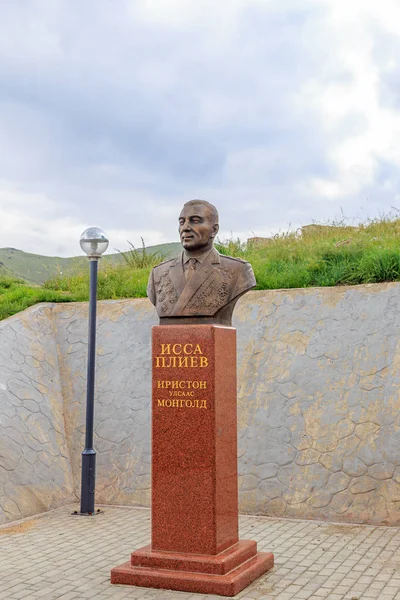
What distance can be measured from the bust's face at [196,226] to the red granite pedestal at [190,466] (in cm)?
75

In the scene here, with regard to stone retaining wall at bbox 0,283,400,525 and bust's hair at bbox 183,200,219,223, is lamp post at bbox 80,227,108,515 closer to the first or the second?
stone retaining wall at bbox 0,283,400,525

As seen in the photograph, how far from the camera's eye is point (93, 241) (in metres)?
9.26

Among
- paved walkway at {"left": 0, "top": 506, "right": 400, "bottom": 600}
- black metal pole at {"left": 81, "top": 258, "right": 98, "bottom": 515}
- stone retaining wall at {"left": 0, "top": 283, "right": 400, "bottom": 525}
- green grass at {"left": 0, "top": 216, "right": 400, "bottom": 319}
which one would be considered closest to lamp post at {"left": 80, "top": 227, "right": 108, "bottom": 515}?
black metal pole at {"left": 81, "top": 258, "right": 98, "bottom": 515}

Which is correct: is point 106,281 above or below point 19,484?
above

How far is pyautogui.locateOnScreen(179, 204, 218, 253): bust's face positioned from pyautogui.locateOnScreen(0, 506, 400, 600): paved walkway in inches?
114

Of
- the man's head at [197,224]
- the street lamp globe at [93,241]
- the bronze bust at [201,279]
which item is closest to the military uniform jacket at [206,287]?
the bronze bust at [201,279]

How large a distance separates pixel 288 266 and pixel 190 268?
5.58 meters

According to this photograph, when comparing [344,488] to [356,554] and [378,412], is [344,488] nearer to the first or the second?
[378,412]

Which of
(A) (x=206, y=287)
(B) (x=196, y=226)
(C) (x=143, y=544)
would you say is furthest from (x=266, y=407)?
(B) (x=196, y=226)

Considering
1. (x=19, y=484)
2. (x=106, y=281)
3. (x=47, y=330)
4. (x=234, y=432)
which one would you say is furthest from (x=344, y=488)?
(x=106, y=281)

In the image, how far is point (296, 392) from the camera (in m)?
9.30

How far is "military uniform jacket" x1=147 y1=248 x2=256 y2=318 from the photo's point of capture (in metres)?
6.29

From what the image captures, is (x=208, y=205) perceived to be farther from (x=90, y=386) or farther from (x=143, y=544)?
(x=90, y=386)

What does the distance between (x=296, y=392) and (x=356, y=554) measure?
2.65m
